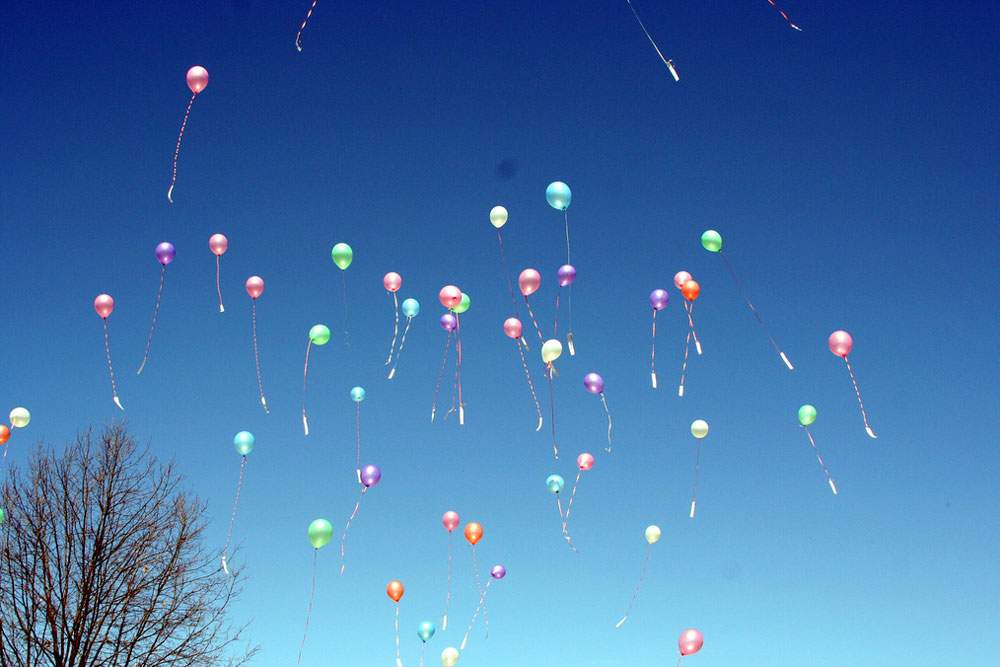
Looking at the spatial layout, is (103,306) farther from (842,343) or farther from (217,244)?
(842,343)

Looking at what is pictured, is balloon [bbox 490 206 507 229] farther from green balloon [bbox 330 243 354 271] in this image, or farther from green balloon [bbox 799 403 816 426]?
green balloon [bbox 799 403 816 426]

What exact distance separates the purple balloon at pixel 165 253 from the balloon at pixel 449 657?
16.7 feet

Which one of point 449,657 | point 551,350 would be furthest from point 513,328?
point 449,657

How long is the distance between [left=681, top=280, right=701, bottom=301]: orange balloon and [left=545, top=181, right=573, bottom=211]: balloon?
1.78 m

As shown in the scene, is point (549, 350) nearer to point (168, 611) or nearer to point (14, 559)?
point (168, 611)

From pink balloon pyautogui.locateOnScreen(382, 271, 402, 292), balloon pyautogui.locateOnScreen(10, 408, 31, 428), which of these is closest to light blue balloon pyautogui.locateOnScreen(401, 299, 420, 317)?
pink balloon pyautogui.locateOnScreen(382, 271, 402, 292)

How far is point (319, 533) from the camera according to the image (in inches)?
351

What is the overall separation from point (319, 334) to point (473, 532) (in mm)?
2888

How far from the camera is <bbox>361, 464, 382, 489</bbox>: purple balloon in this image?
10016 millimetres

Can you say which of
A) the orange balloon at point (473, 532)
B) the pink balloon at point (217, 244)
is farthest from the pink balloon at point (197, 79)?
the orange balloon at point (473, 532)

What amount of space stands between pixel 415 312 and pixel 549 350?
6.10 ft

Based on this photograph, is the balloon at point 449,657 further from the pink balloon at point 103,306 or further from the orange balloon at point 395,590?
the pink balloon at point 103,306

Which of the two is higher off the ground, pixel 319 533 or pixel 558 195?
pixel 558 195

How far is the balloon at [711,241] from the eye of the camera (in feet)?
31.8
